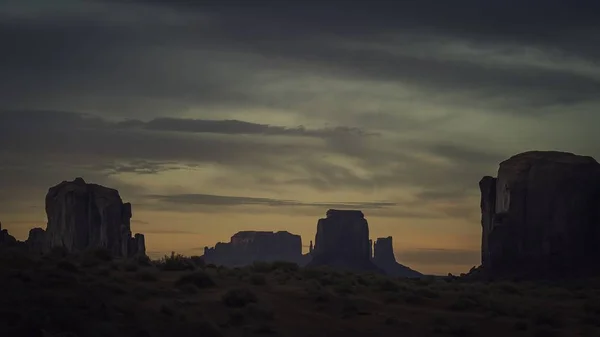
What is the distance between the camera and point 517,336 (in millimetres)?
36062

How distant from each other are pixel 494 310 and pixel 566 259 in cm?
8381

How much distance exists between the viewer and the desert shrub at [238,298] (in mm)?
34906

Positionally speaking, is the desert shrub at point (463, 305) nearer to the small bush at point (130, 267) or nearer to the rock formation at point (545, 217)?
the small bush at point (130, 267)

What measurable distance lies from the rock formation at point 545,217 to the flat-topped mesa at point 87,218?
54.0 m

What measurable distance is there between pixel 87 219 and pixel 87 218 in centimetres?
16

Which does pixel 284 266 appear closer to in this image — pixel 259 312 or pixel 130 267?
pixel 130 267

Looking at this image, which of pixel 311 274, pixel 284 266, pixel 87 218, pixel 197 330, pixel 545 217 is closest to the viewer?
pixel 197 330

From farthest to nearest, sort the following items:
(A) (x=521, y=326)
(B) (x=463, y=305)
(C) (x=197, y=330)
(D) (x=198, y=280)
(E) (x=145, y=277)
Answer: (B) (x=463, y=305), (D) (x=198, y=280), (E) (x=145, y=277), (A) (x=521, y=326), (C) (x=197, y=330)

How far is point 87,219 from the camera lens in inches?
5709

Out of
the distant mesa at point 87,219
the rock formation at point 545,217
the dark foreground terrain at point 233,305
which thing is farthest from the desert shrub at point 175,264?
the distant mesa at point 87,219

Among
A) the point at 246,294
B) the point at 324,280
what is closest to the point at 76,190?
the point at 324,280

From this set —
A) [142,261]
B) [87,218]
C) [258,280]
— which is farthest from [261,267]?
[87,218]

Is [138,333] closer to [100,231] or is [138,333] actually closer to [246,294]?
A: [246,294]

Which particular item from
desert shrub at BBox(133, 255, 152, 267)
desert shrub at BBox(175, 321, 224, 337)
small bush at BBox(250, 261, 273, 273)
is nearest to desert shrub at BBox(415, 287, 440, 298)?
small bush at BBox(250, 261, 273, 273)
